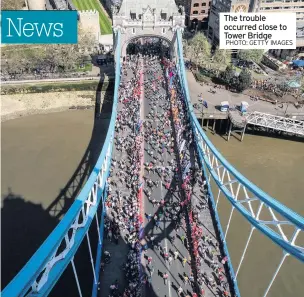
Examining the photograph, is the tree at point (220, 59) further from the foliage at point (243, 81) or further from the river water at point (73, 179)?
the river water at point (73, 179)

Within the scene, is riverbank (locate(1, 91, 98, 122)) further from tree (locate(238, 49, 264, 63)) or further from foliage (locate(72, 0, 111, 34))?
tree (locate(238, 49, 264, 63))

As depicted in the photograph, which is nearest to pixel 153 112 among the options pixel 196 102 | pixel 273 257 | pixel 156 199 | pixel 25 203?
pixel 196 102

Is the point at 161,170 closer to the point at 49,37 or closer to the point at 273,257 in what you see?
the point at 273,257

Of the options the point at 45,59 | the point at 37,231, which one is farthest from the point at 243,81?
the point at 37,231

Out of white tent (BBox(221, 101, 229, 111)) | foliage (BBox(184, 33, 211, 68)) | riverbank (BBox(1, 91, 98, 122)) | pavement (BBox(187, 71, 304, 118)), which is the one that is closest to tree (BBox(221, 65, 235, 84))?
pavement (BBox(187, 71, 304, 118))

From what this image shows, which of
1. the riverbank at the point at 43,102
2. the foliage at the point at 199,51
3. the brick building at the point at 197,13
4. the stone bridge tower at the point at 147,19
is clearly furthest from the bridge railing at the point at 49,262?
the brick building at the point at 197,13
